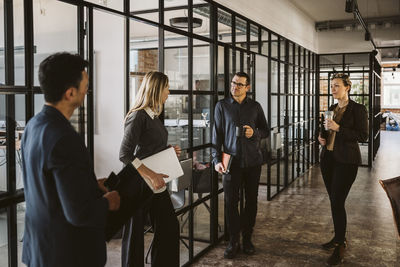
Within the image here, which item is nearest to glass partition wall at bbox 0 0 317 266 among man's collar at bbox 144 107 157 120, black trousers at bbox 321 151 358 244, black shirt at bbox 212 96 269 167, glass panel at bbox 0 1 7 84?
glass panel at bbox 0 1 7 84

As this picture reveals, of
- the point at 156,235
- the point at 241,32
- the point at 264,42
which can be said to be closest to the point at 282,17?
the point at 264,42

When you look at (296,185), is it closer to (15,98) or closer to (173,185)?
(173,185)

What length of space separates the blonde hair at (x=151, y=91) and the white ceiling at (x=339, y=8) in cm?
519

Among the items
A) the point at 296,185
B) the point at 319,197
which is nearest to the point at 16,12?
the point at 319,197

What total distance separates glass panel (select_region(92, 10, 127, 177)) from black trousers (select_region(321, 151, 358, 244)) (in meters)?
2.10

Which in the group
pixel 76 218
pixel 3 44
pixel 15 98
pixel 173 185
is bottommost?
pixel 173 185

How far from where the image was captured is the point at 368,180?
7758 millimetres

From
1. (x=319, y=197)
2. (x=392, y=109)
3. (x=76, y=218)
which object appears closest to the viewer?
(x=76, y=218)

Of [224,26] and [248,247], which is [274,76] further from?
[248,247]

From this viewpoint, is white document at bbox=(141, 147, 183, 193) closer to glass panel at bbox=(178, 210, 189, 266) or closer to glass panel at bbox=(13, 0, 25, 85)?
glass panel at bbox=(13, 0, 25, 85)

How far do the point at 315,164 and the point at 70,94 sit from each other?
8.60 m

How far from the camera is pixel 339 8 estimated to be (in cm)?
787

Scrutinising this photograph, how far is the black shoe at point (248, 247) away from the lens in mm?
3922

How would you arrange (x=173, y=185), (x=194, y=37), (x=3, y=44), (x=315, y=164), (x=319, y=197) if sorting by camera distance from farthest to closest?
(x=315, y=164) → (x=319, y=197) → (x=194, y=37) → (x=173, y=185) → (x=3, y=44)
